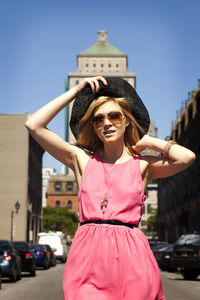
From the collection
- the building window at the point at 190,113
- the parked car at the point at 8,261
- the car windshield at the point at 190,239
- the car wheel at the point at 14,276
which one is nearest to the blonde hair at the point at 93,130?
the parked car at the point at 8,261

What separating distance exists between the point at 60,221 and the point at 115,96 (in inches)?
4283

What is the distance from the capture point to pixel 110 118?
12.7 ft

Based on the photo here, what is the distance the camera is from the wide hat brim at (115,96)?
13.0 ft

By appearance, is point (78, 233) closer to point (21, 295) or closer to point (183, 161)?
point (183, 161)

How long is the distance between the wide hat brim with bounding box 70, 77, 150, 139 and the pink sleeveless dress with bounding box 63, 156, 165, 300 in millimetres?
463

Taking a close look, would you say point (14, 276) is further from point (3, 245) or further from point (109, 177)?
point (109, 177)

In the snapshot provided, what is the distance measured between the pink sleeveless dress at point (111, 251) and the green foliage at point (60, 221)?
352ft

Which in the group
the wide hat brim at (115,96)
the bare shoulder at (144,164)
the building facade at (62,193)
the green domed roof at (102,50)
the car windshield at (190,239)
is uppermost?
the green domed roof at (102,50)

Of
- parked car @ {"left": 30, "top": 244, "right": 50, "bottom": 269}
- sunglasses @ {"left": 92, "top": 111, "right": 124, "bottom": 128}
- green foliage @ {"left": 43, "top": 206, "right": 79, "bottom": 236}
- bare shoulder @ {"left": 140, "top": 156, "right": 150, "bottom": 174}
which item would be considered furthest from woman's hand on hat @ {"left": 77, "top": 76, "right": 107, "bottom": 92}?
green foliage @ {"left": 43, "top": 206, "right": 79, "bottom": 236}

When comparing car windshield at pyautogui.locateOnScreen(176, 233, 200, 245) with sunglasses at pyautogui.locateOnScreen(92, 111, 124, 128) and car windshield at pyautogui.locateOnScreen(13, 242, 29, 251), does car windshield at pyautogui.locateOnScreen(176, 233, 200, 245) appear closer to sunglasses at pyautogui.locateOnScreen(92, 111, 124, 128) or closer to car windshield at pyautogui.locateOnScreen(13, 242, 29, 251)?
car windshield at pyautogui.locateOnScreen(13, 242, 29, 251)

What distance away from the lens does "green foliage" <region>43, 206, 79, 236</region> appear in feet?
366

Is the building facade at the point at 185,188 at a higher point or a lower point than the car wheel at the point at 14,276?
higher

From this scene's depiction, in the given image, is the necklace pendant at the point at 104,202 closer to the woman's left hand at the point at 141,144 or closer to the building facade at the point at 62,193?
the woman's left hand at the point at 141,144

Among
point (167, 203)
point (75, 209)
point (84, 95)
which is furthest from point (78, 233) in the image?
point (75, 209)
